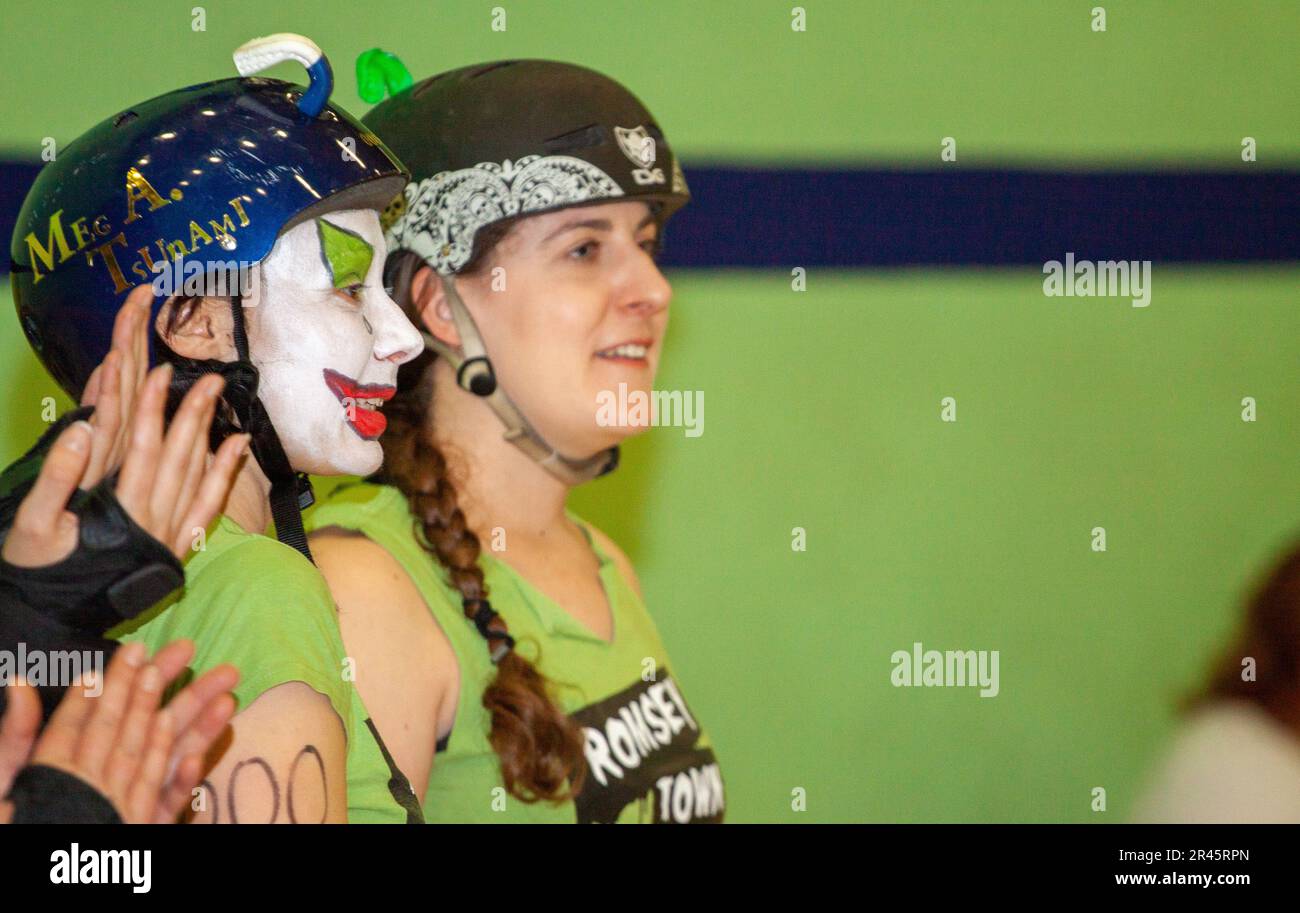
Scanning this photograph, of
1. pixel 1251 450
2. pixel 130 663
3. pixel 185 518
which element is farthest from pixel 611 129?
pixel 1251 450

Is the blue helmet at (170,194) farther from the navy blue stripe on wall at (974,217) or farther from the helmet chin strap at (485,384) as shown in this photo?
the navy blue stripe on wall at (974,217)

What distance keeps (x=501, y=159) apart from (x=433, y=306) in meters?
0.24

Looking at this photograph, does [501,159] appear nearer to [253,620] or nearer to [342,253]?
[342,253]

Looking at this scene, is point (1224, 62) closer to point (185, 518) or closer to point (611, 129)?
point (611, 129)

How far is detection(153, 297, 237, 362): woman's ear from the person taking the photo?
1584 millimetres

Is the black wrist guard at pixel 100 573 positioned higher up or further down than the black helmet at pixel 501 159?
further down

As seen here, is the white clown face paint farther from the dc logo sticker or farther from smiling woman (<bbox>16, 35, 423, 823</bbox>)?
the dc logo sticker

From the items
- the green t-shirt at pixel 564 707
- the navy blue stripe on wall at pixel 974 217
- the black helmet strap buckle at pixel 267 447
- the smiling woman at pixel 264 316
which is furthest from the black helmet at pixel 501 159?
the navy blue stripe on wall at pixel 974 217

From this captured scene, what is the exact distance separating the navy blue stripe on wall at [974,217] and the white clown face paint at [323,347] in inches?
57.0

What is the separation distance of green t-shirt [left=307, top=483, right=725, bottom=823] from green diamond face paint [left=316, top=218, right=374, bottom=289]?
17.6 inches

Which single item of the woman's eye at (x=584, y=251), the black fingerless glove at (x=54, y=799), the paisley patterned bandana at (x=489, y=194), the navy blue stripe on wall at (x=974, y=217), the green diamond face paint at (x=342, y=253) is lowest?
the black fingerless glove at (x=54, y=799)

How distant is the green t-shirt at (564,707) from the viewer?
1.95 metres

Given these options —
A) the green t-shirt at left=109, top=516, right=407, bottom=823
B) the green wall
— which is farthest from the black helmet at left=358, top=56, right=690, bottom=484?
the green wall
